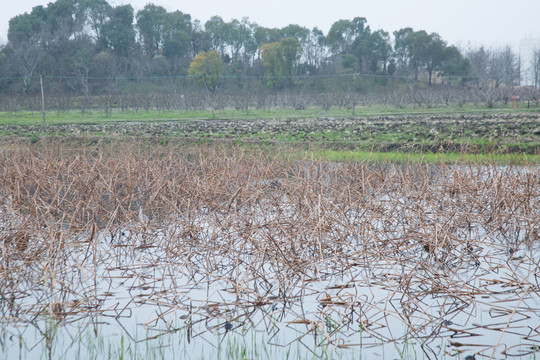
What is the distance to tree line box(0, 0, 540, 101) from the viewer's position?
41.1m

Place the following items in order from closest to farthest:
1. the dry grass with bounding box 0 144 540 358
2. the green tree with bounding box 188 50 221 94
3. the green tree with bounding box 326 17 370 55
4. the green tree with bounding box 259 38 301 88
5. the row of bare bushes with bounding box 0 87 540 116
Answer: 1. the dry grass with bounding box 0 144 540 358
2. the row of bare bushes with bounding box 0 87 540 116
3. the green tree with bounding box 188 50 221 94
4. the green tree with bounding box 259 38 301 88
5. the green tree with bounding box 326 17 370 55

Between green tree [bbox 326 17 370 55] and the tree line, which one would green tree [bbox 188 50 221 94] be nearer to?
the tree line

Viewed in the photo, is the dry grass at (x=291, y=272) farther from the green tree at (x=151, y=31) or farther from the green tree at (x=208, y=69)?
the green tree at (x=151, y=31)

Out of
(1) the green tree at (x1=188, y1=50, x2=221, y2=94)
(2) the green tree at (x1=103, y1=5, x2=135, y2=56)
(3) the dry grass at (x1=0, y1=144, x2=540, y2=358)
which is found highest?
(2) the green tree at (x1=103, y1=5, x2=135, y2=56)

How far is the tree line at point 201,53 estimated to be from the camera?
1619 inches

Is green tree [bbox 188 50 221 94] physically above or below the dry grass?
above

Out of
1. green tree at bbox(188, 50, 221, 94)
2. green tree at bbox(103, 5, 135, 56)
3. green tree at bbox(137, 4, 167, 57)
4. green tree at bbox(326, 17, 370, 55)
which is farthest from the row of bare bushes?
green tree at bbox(326, 17, 370, 55)

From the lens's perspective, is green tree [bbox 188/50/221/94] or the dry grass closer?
the dry grass

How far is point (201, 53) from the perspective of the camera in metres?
41.0

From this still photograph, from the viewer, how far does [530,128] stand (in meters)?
15.2

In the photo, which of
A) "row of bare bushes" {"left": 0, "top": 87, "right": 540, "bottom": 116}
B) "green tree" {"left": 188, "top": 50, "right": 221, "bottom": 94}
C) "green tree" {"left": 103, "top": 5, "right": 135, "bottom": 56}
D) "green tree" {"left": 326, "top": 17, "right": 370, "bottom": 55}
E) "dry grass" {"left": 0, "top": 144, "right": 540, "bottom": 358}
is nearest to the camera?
"dry grass" {"left": 0, "top": 144, "right": 540, "bottom": 358}

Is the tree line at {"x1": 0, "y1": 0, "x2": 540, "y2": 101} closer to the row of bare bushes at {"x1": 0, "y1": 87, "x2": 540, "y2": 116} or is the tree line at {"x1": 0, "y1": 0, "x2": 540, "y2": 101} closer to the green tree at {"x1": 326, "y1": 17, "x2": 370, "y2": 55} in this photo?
the green tree at {"x1": 326, "y1": 17, "x2": 370, "y2": 55}

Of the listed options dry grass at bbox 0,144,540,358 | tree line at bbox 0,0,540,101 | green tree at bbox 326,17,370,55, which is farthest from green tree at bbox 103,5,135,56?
dry grass at bbox 0,144,540,358

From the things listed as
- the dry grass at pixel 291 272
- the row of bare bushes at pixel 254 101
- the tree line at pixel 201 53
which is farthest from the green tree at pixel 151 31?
the dry grass at pixel 291 272
